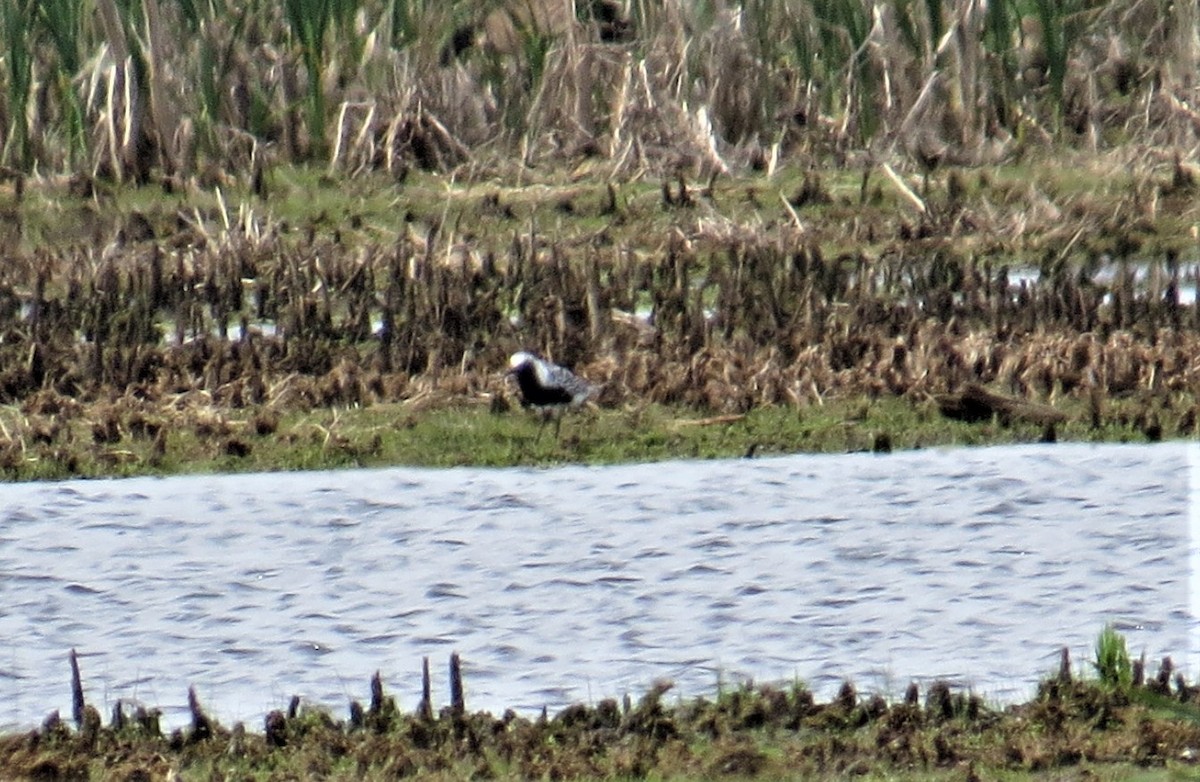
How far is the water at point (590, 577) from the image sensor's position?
20.9 ft

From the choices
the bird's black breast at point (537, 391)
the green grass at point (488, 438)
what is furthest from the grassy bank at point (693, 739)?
the bird's black breast at point (537, 391)

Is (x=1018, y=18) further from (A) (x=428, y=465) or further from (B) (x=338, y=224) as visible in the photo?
(A) (x=428, y=465)

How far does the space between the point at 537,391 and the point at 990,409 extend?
168cm

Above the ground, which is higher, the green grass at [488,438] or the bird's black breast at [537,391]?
the bird's black breast at [537,391]

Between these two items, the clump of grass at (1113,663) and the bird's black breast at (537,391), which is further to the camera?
the bird's black breast at (537,391)

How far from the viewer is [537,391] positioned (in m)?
9.31

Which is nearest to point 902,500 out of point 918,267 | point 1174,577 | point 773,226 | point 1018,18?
point 1174,577

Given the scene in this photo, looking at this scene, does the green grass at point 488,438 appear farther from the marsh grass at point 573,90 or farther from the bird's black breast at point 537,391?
the marsh grass at point 573,90

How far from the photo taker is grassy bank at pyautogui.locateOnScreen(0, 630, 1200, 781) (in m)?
5.33

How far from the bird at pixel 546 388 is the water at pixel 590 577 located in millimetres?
566

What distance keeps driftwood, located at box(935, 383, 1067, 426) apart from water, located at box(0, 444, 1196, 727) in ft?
0.88

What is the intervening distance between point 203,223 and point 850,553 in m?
6.08

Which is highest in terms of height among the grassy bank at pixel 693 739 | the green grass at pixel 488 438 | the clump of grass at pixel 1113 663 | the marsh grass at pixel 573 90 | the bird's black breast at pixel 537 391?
the marsh grass at pixel 573 90

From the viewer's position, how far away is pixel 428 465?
29.3ft
